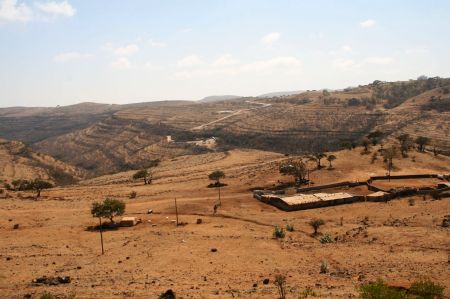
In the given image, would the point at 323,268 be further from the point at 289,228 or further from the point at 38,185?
the point at 38,185

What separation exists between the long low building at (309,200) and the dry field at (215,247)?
3.79ft

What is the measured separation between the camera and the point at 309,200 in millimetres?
42906

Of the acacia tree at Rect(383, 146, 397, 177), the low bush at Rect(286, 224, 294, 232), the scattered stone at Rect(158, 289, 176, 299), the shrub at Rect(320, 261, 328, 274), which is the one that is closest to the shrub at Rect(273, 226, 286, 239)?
the low bush at Rect(286, 224, 294, 232)

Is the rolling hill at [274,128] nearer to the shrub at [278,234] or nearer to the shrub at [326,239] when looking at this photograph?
the shrub at [278,234]

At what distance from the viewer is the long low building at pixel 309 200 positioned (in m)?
42.1

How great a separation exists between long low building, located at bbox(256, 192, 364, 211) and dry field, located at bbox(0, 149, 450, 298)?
3.79ft

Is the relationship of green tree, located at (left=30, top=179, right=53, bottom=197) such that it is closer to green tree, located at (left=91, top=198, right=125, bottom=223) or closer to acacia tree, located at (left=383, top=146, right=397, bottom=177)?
green tree, located at (left=91, top=198, right=125, bottom=223)

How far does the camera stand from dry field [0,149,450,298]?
22.0 meters

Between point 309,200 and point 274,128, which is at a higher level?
point 274,128

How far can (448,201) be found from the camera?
38438mm

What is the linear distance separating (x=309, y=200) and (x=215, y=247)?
1614 centimetres

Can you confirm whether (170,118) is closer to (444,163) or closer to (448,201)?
(444,163)

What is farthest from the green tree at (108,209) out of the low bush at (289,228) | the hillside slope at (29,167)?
the hillside slope at (29,167)

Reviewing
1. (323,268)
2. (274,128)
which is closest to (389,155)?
(323,268)
